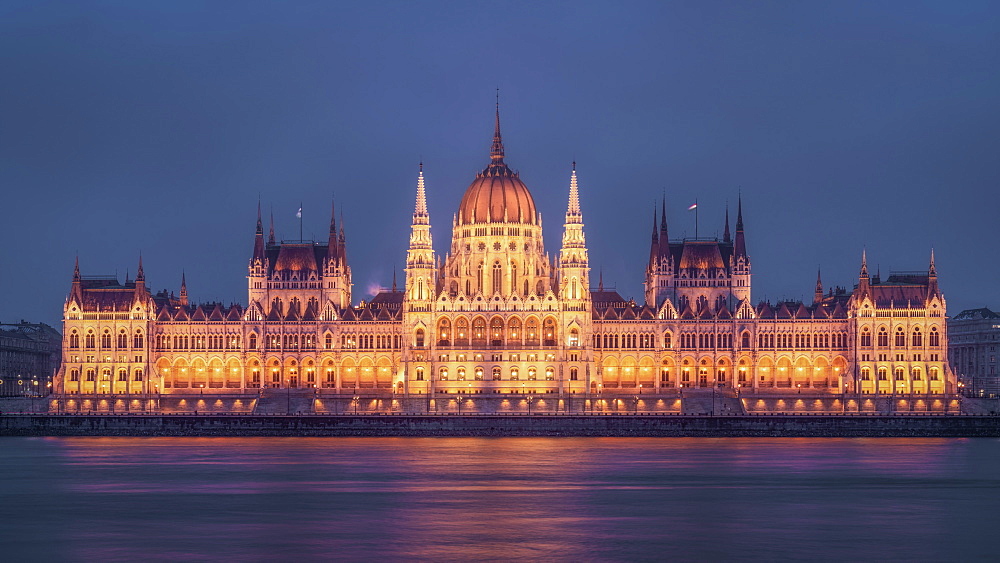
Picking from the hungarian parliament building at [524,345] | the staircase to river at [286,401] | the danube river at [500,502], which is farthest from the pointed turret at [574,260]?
the danube river at [500,502]

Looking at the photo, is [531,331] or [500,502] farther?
[531,331]

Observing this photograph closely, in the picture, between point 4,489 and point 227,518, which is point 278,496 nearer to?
point 227,518

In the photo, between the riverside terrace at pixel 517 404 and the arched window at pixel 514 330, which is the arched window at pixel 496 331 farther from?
the riverside terrace at pixel 517 404

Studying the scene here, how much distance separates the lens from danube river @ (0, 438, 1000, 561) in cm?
7350

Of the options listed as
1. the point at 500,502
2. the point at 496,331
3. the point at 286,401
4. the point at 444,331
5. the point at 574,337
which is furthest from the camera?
the point at 444,331

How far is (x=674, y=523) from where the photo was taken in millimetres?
82438

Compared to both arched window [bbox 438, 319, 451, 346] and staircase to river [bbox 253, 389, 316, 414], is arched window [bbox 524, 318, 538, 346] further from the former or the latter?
staircase to river [bbox 253, 389, 316, 414]

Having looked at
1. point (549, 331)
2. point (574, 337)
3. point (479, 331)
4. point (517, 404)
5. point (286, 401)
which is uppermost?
point (479, 331)

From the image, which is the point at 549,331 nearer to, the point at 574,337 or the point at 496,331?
the point at 574,337

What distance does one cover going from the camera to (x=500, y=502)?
9112 cm

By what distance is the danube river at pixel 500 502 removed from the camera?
73.5 meters

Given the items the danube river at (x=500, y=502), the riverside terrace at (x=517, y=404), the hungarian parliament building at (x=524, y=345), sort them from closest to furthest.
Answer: the danube river at (x=500, y=502) → the riverside terrace at (x=517, y=404) → the hungarian parliament building at (x=524, y=345)

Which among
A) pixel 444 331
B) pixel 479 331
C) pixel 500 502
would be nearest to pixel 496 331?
pixel 479 331

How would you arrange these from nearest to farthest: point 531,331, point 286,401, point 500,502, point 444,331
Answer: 1. point 500,502
2. point 286,401
3. point 531,331
4. point 444,331
